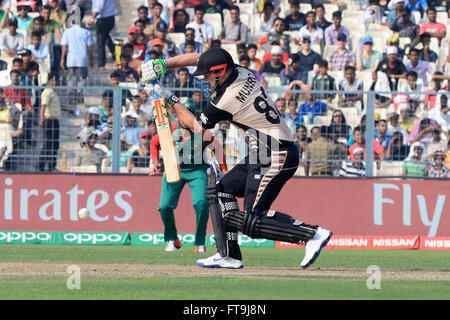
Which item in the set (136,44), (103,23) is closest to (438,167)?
(136,44)

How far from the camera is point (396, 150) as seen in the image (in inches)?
661

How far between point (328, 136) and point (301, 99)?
0.80 meters

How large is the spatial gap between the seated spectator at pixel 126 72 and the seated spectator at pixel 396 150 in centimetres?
604

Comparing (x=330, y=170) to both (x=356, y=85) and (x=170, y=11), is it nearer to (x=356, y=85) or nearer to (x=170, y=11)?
(x=356, y=85)

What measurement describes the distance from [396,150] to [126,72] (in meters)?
6.48

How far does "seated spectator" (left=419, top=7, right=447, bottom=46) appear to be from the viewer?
73.7 feet

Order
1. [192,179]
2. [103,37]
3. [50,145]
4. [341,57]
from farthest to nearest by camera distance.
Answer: [103,37]
[341,57]
[50,145]
[192,179]

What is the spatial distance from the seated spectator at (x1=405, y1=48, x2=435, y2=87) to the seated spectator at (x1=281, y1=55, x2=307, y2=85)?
248 cm

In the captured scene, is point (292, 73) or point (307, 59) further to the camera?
point (307, 59)

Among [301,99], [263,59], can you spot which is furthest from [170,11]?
[301,99]

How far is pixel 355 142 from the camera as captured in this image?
55.2ft

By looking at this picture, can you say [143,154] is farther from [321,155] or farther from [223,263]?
[223,263]

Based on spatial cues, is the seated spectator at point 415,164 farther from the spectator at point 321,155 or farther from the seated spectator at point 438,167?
the spectator at point 321,155

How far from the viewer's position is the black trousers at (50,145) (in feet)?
54.4
